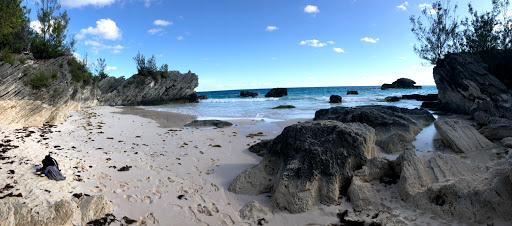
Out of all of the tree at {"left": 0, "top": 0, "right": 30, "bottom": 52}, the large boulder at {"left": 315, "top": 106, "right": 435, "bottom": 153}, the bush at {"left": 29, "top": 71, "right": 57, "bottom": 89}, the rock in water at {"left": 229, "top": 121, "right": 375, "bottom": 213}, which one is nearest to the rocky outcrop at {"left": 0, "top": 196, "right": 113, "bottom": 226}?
the rock in water at {"left": 229, "top": 121, "right": 375, "bottom": 213}

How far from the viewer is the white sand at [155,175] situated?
20.4 ft

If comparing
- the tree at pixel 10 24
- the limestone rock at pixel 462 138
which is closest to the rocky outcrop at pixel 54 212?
the limestone rock at pixel 462 138

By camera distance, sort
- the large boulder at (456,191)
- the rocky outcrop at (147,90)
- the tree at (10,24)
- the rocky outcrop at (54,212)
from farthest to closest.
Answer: the rocky outcrop at (147,90) < the tree at (10,24) < the large boulder at (456,191) < the rocky outcrop at (54,212)

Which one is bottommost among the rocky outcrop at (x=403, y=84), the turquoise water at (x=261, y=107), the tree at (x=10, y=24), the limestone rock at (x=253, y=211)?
the limestone rock at (x=253, y=211)

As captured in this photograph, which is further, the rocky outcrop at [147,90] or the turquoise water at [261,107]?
the rocky outcrop at [147,90]

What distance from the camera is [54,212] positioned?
541cm

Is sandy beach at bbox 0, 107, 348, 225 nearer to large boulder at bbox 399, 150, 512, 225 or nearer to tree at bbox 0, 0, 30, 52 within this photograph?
large boulder at bbox 399, 150, 512, 225

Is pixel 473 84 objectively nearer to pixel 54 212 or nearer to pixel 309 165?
pixel 309 165

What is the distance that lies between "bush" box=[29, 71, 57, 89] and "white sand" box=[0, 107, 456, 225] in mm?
3966

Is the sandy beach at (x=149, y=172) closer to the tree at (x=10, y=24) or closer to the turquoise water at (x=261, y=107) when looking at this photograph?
the tree at (x=10, y=24)

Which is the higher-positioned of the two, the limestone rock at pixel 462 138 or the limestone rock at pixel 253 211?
the limestone rock at pixel 462 138

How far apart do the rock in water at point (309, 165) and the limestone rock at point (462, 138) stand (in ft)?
10.5

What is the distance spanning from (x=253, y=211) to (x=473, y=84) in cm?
1833

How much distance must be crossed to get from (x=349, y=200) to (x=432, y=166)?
6.61 feet
